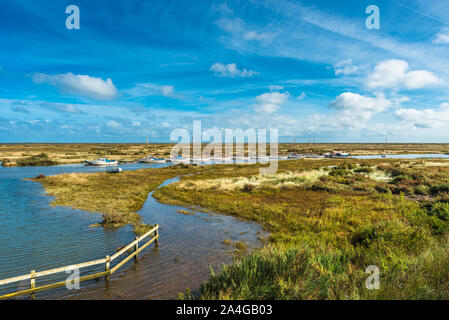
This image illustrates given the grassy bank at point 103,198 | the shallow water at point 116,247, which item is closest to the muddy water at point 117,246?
the shallow water at point 116,247

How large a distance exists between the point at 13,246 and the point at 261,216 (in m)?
15.7

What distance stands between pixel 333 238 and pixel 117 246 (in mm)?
12276

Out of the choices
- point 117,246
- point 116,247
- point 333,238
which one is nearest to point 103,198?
point 117,246

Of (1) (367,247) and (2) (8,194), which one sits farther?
(2) (8,194)

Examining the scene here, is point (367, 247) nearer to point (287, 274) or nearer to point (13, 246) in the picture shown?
point (287, 274)

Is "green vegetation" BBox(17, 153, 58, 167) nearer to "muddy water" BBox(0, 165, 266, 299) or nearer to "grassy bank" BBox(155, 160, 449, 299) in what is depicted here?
"muddy water" BBox(0, 165, 266, 299)

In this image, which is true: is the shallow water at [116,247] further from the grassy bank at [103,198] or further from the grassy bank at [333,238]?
the grassy bank at [333,238]

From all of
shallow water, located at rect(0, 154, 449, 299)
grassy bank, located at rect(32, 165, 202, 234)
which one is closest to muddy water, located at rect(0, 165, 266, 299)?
shallow water, located at rect(0, 154, 449, 299)

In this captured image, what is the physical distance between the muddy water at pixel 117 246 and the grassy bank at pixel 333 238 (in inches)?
110

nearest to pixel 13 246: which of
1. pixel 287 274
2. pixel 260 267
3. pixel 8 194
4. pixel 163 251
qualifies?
pixel 163 251

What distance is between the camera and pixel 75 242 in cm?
1306

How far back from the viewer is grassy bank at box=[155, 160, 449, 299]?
20.1ft

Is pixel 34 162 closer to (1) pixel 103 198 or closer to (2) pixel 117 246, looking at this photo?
(1) pixel 103 198

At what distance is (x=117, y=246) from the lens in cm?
1270
